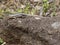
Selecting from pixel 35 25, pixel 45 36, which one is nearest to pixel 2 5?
pixel 35 25

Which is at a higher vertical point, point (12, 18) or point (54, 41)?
point (12, 18)

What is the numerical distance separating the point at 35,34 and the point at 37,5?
5.21 feet

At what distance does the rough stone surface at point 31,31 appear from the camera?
257cm

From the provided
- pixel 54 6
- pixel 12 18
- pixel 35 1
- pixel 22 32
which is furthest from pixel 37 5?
pixel 22 32

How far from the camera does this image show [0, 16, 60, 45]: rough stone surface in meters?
2.57

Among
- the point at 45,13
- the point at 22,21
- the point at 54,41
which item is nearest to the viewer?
the point at 54,41

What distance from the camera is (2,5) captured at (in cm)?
409

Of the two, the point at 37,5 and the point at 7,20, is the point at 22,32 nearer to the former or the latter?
the point at 7,20

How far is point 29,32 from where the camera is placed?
8.87ft

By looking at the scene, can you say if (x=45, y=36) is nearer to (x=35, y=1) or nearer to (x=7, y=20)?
(x=7, y=20)

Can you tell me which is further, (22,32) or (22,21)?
(22,21)

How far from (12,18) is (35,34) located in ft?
1.91

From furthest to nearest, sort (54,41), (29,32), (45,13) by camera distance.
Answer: (45,13), (29,32), (54,41)

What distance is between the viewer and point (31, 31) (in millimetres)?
2705
